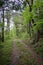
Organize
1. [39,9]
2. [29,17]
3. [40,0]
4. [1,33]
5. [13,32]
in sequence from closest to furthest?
[40,0]
[39,9]
[29,17]
[1,33]
[13,32]

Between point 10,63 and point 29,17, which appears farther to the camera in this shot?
point 29,17

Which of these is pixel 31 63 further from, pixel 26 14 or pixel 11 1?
pixel 26 14

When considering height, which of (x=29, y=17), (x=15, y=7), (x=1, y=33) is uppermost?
(x=15, y=7)

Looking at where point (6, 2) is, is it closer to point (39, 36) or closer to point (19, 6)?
point (19, 6)

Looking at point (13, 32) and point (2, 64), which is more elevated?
point (2, 64)

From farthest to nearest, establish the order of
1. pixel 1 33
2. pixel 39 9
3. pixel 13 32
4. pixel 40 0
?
pixel 13 32, pixel 1 33, pixel 39 9, pixel 40 0

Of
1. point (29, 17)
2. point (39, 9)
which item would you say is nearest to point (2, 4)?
point (39, 9)

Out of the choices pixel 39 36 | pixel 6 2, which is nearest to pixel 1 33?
pixel 39 36

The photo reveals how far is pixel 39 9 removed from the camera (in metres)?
17.0

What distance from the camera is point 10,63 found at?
10.7 m

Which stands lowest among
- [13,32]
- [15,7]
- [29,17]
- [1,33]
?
[13,32]

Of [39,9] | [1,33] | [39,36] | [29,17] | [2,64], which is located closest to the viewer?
[2,64]

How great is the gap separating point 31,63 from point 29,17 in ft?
30.0

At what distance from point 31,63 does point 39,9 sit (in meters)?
7.93
